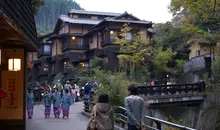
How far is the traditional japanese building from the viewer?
150ft

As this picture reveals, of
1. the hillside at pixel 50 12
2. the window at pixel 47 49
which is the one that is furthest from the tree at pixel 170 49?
the hillside at pixel 50 12

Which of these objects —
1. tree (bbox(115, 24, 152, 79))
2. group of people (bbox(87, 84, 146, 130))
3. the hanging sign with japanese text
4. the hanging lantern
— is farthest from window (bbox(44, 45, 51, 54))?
group of people (bbox(87, 84, 146, 130))

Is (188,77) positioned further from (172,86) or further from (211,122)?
(211,122)

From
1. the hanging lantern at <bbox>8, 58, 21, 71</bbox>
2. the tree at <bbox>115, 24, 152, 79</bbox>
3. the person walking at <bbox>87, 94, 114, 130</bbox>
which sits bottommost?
the person walking at <bbox>87, 94, 114, 130</bbox>

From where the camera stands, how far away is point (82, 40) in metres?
53.5

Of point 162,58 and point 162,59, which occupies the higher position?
point 162,58

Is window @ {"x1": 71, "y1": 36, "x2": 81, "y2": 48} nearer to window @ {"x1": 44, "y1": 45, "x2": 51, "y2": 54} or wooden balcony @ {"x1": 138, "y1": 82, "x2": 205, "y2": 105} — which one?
window @ {"x1": 44, "y1": 45, "x2": 51, "y2": 54}

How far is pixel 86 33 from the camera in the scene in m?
52.4

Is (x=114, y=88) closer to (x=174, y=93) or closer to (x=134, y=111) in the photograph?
(x=134, y=111)

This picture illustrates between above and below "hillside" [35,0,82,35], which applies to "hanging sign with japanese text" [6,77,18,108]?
below

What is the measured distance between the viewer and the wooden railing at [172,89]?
27.4 meters

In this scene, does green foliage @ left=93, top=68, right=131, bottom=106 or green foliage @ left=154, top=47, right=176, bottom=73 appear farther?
green foliage @ left=154, top=47, right=176, bottom=73

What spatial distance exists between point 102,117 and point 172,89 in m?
21.5

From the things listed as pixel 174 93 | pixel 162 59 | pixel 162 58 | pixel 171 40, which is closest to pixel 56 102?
pixel 174 93
